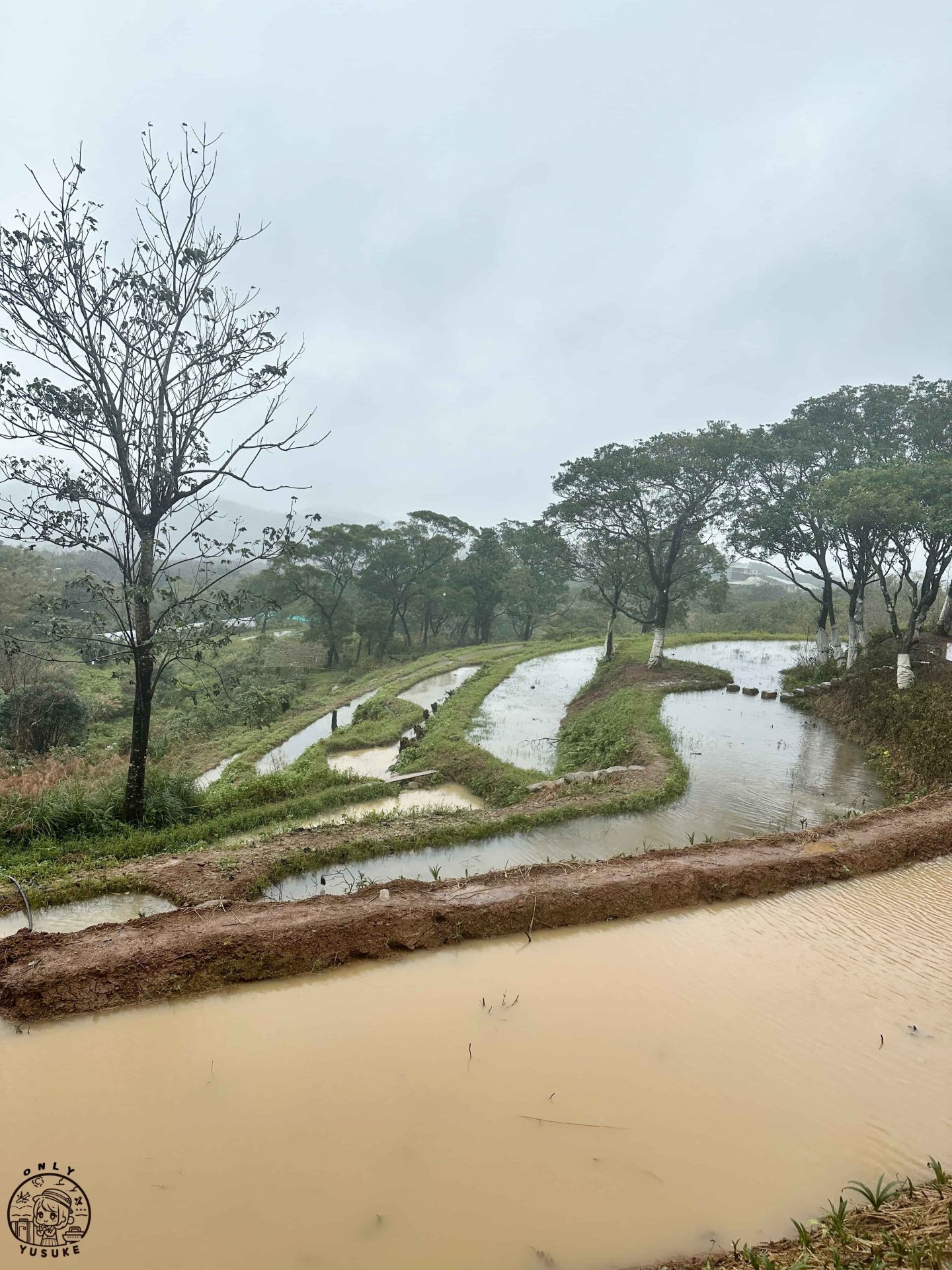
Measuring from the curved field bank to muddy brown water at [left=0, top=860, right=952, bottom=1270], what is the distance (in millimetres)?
265

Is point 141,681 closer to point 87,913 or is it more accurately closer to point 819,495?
point 87,913

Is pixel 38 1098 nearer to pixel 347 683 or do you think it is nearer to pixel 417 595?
pixel 347 683

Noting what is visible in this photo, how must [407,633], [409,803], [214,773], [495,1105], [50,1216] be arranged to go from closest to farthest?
[50,1216], [495,1105], [409,803], [214,773], [407,633]

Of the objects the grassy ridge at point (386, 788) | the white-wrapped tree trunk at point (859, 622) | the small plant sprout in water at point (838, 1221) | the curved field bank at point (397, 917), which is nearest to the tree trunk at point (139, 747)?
the grassy ridge at point (386, 788)

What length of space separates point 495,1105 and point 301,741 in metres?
17.1

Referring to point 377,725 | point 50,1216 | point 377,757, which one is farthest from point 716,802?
point 377,725

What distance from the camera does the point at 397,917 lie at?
662 cm

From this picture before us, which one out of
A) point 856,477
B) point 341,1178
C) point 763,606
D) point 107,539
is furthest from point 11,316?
point 763,606

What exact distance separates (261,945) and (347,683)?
26.0m

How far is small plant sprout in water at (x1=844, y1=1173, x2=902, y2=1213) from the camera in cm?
346

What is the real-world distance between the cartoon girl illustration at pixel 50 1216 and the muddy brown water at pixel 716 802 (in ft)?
14.1

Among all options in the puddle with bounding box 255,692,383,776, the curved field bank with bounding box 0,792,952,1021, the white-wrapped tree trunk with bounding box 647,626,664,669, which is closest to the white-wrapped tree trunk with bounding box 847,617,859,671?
the white-wrapped tree trunk with bounding box 647,626,664,669

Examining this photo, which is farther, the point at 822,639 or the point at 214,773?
the point at 822,639

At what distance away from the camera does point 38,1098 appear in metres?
4.39
